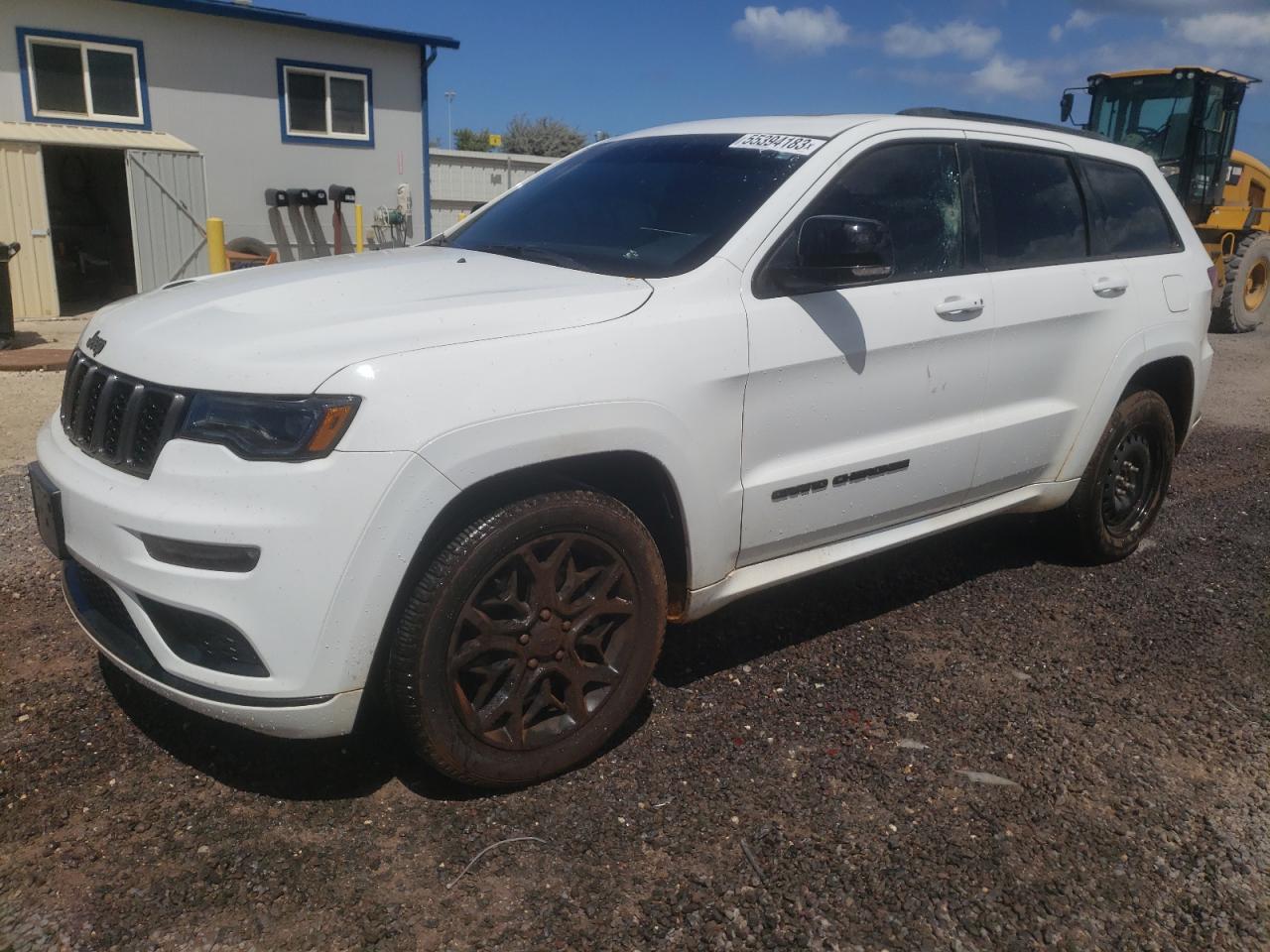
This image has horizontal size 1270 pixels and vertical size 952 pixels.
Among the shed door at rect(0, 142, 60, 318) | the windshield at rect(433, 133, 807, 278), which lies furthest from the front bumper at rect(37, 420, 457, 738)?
the shed door at rect(0, 142, 60, 318)

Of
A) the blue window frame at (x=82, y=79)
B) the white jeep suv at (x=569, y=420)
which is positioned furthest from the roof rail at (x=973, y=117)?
the blue window frame at (x=82, y=79)

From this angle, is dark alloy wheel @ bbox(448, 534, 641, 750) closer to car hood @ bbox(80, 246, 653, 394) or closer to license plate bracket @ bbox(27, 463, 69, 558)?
car hood @ bbox(80, 246, 653, 394)

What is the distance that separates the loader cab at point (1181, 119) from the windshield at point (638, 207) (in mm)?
11336

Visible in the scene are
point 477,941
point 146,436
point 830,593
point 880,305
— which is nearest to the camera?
point 477,941

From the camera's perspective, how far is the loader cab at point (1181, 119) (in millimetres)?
13227

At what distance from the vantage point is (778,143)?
11.5 ft

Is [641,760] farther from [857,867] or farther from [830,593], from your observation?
[830,593]

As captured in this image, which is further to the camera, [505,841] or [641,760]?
[641,760]

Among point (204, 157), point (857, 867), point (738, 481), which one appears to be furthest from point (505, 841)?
point (204, 157)

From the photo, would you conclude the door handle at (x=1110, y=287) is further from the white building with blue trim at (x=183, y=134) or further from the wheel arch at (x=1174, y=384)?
the white building with blue trim at (x=183, y=134)

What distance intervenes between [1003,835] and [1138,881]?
330 mm

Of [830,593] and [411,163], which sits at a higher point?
[411,163]

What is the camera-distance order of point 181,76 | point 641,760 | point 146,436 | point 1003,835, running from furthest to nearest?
point 181,76 < point 641,760 < point 1003,835 < point 146,436

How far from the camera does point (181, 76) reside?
14.4 m
